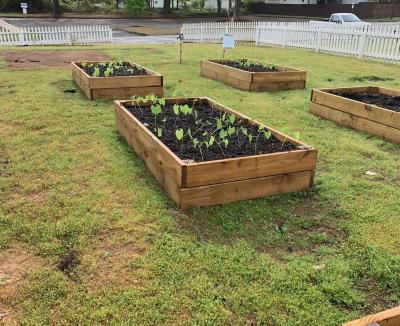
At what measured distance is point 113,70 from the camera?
818cm

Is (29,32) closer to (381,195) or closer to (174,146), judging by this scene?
(174,146)

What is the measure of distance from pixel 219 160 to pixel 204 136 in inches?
37.5

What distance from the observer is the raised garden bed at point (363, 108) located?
5.71 meters

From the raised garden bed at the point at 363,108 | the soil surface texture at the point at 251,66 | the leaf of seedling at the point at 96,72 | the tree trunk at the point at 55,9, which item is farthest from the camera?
the tree trunk at the point at 55,9

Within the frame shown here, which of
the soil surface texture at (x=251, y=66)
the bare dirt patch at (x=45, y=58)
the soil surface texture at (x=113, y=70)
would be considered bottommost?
the bare dirt patch at (x=45, y=58)

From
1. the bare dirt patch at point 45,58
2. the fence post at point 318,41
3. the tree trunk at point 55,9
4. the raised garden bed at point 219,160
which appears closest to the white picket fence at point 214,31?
the fence post at point 318,41

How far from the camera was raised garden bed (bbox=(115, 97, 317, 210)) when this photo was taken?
11.8ft

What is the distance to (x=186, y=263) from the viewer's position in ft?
9.61

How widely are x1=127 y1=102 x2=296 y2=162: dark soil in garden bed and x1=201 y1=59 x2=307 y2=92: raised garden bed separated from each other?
11.0 ft

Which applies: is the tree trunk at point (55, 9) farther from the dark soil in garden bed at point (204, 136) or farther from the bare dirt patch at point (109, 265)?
the bare dirt patch at point (109, 265)

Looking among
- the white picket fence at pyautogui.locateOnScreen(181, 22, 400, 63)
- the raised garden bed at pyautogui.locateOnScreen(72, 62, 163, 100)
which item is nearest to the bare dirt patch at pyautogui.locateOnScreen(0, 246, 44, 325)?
the raised garden bed at pyautogui.locateOnScreen(72, 62, 163, 100)

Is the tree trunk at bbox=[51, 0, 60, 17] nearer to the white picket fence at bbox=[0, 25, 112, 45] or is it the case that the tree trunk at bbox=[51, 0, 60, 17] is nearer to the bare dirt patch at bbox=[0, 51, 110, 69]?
the white picket fence at bbox=[0, 25, 112, 45]

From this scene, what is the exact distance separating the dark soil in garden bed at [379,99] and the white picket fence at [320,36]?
7605mm

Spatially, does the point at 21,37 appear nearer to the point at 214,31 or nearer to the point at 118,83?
the point at 214,31
